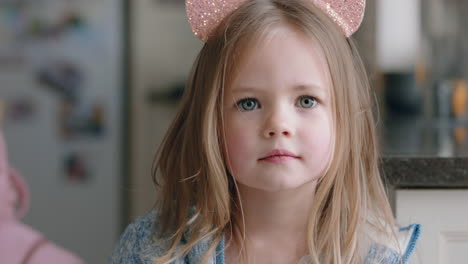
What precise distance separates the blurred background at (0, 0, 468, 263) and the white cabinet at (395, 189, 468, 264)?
7.53ft

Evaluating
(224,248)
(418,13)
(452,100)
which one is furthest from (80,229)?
(418,13)

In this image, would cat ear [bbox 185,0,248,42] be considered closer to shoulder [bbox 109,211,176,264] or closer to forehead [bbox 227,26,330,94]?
forehead [bbox 227,26,330,94]

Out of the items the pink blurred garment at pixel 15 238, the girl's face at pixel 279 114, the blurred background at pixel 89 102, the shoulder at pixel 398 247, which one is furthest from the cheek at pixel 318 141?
the blurred background at pixel 89 102

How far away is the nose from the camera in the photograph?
2.91 feet

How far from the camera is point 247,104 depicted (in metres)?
0.92

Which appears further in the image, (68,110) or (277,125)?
(68,110)

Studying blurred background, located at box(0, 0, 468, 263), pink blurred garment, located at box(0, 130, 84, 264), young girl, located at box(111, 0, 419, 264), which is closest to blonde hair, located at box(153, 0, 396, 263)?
young girl, located at box(111, 0, 419, 264)

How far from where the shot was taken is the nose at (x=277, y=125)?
2.91 ft

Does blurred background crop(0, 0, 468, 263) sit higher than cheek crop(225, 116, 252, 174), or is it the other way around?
blurred background crop(0, 0, 468, 263)

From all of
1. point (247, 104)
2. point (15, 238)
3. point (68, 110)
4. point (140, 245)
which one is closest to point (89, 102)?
point (68, 110)

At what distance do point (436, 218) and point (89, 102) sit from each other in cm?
258

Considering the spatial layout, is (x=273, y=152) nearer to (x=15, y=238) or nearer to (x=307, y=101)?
(x=307, y=101)

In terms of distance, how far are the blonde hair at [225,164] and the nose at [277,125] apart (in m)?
0.08

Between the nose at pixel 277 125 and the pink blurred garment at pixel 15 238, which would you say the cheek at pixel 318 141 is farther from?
the pink blurred garment at pixel 15 238
